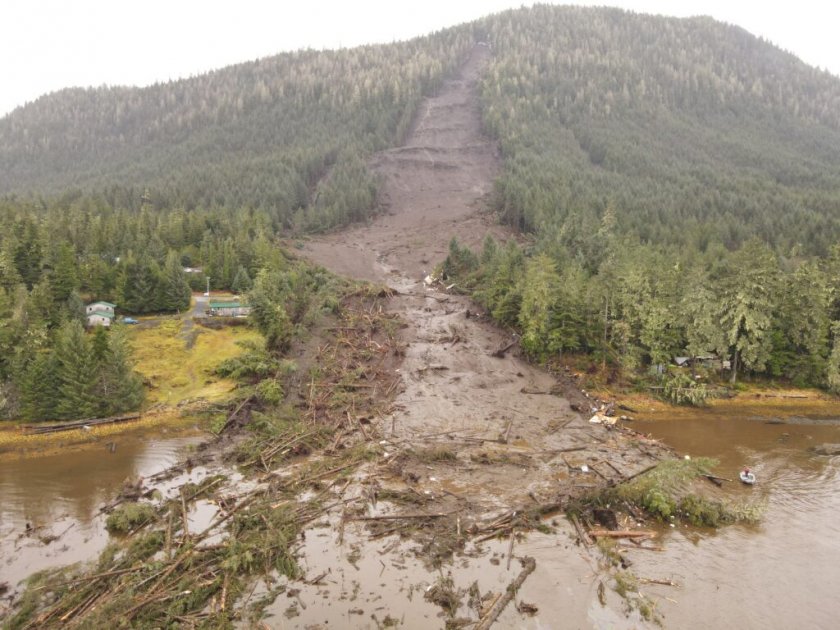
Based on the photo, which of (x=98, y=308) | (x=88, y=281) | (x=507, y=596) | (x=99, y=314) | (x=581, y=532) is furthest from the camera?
(x=88, y=281)

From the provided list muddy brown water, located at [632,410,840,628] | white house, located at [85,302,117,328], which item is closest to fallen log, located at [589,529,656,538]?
muddy brown water, located at [632,410,840,628]

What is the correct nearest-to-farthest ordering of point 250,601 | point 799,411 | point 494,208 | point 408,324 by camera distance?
point 250,601 < point 799,411 < point 408,324 < point 494,208

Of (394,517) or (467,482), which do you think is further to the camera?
(467,482)

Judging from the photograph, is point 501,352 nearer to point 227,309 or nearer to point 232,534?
point 227,309

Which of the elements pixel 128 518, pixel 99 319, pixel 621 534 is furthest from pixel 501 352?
pixel 99 319

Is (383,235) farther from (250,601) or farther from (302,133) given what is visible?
(250,601)

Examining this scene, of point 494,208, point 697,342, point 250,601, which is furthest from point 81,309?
point 494,208
